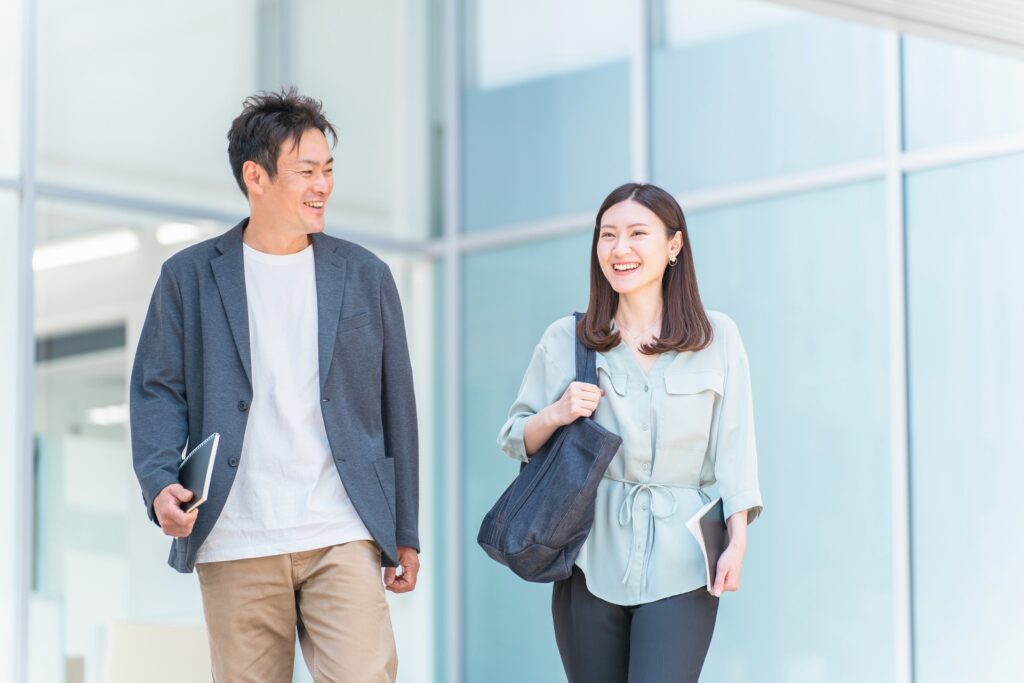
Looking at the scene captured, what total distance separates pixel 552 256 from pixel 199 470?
16.4 feet

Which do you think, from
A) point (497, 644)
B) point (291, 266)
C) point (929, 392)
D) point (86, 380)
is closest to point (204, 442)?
point (291, 266)

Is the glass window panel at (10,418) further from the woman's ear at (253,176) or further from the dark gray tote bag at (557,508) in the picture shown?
the dark gray tote bag at (557,508)

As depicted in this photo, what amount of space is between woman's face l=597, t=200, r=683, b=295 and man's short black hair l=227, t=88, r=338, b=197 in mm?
787

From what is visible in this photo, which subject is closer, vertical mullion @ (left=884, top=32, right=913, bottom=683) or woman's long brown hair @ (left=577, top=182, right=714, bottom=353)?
woman's long brown hair @ (left=577, top=182, right=714, bottom=353)

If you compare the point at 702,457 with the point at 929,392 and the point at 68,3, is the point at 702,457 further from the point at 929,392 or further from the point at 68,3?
the point at 68,3

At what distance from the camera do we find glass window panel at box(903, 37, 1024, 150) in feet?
20.5

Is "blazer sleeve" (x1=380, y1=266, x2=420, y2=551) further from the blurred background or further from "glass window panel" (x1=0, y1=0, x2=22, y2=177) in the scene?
"glass window panel" (x1=0, y1=0, x2=22, y2=177)

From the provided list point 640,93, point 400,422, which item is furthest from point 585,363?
point 640,93

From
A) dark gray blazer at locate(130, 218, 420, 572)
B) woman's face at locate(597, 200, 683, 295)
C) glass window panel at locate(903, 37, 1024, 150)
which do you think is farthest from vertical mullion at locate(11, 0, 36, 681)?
woman's face at locate(597, 200, 683, 295)

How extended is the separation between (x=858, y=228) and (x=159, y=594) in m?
3.81

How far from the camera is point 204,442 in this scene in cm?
358

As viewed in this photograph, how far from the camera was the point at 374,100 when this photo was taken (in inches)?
352

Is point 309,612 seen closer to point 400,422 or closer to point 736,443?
point 400,422

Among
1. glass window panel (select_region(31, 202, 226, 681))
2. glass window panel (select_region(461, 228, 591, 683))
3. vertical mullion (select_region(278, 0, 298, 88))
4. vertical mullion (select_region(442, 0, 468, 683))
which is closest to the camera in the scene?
glass window panel (select_region(31, 202, 226, 681))
